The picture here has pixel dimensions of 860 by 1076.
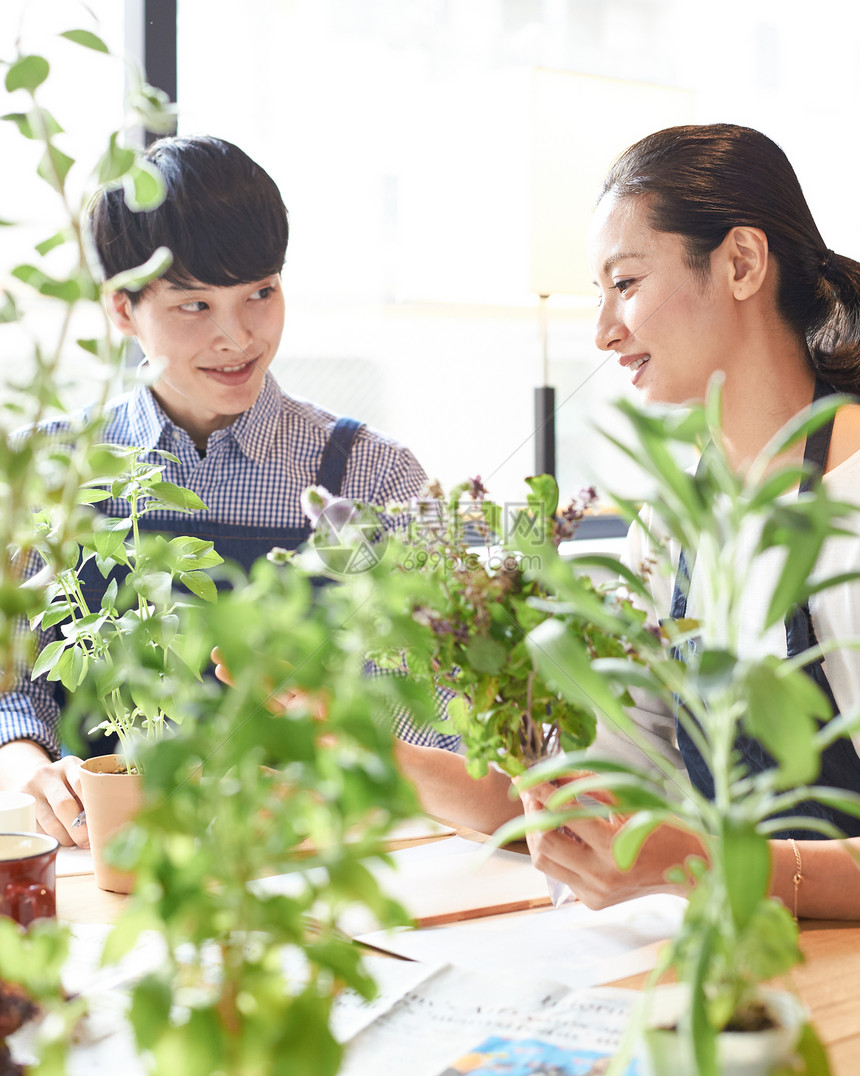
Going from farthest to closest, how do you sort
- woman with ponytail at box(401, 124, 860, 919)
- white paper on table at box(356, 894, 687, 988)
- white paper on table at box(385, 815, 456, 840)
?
woman with ponytail at box(401, 124, 860, 919) → white paper on table at box(385, 815, 456, 840) → white paper on table at box(356, 894, 687, 988)

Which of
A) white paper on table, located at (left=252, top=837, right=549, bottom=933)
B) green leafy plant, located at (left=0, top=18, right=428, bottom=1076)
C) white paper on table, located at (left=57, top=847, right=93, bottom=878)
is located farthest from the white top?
green leafy plant, located at (left=0, top=18, right=428, bottom=1076)

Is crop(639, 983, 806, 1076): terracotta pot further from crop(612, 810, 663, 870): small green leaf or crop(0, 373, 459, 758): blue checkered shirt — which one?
crop(0, 373, 459, 758): blue checkered shirt

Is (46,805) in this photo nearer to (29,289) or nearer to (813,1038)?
(29,289)

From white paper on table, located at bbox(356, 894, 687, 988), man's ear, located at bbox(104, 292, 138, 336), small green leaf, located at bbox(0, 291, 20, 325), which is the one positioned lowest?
white paper on table, located at bbox(356, 894, 687, 988)

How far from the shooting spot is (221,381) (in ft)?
5.67

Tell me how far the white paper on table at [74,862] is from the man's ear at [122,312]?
0.93 metres

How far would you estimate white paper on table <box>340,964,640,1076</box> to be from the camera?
0.65 m

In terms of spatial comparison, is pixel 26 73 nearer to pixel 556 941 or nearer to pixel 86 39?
pixel 86 39

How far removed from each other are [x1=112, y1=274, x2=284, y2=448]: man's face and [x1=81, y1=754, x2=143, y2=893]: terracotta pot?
2.76 feet

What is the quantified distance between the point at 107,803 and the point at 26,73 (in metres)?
0.63

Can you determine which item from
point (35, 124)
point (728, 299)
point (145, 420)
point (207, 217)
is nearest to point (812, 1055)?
point (35, 124)

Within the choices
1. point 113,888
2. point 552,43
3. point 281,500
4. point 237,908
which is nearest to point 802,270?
point 281,500

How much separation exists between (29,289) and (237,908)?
341 mm

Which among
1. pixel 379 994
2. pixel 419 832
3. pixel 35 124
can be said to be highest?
pixel 35 124
